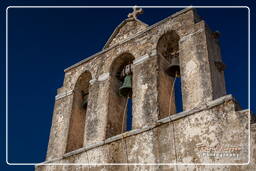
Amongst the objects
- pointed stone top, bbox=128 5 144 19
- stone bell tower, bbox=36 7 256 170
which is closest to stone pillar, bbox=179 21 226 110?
stone bell tower, bbox=36 7 256 170

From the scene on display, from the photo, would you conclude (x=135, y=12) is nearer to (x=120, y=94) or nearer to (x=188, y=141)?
(x=120, y=94)

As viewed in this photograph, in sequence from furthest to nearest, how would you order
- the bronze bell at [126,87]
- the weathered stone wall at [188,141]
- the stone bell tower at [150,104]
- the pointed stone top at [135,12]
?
1. the pointed stone top at [135,12]
2. the bronze bell at [126,87]
3. the stone bell tower at [150,104]
4. the weathered stone wall at [188,141]

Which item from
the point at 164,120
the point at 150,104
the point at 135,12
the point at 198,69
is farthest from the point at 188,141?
the point at 135,12

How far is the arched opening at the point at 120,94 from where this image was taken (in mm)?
8367

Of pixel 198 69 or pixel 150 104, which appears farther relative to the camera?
pixel 150 104

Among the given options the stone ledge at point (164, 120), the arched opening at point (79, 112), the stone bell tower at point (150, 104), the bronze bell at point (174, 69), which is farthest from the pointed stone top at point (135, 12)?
the stone ledge at point (164, 120)

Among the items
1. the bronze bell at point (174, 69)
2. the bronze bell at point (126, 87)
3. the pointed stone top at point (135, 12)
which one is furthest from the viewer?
the pointed stone top at point (135, 12)

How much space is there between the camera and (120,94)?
29.2 feet

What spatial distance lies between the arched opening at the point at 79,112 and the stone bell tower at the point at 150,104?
0.08 feet

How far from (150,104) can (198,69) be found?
1.15 m

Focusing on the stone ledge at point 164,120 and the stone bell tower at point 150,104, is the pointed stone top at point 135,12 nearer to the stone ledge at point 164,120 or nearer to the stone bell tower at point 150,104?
the stone bell tower at point 150,104

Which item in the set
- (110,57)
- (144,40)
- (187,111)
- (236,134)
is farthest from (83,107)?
(236,134)

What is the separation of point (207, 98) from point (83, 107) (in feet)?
12.6

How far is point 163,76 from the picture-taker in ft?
26.3
